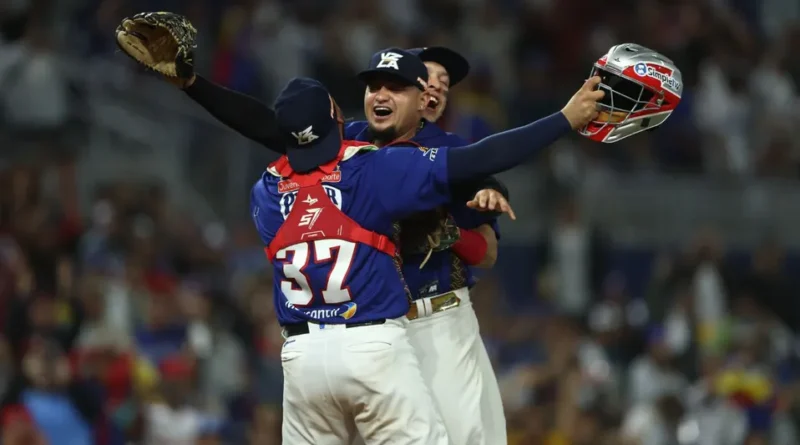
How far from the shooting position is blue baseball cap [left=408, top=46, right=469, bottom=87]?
5.96m

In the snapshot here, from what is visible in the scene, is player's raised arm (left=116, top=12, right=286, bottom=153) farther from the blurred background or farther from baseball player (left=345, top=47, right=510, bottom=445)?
the blurred background

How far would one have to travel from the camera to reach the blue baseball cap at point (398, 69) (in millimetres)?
5508

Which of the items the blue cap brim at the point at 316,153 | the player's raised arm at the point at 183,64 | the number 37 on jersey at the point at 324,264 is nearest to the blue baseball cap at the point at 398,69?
the blue cap brim at the point at 316,153

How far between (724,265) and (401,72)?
723 cm

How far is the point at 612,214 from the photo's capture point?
12953 millimetres

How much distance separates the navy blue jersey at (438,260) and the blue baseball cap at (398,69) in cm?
24

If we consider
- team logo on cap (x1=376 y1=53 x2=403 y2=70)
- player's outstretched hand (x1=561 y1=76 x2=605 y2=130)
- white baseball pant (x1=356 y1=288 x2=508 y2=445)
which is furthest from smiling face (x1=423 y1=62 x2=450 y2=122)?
player's outstretched hand (x1=561 y1=76 x2=605 y2=130)

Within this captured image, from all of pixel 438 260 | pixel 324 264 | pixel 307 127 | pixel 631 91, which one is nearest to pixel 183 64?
pixel 307 127

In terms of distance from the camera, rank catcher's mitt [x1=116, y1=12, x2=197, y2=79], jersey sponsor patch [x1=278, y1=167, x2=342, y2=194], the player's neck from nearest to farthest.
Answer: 1. jersey sponsor patch [x1=278, y1=167, x2=342, y2=194]
2. catcher's mitt [x1=116, y1=12, x2=197, y2=79]
3. the player's neck

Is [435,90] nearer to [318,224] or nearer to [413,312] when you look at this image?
[413,312]

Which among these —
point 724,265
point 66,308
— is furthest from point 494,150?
point 724,265

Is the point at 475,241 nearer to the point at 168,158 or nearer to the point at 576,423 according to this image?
the point at 576,423

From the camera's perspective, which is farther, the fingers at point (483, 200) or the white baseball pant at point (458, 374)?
the white baseball pant at point (458, 374)

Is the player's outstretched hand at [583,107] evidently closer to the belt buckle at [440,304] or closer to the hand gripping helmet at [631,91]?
the hand gripping helmet at [631,91]
